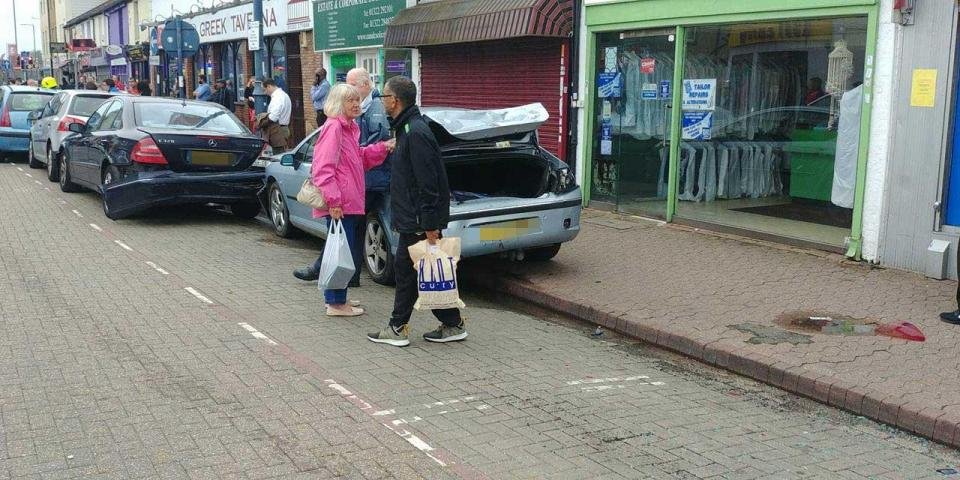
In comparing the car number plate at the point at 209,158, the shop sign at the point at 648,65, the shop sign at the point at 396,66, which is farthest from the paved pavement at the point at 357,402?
the shop sign at the point at 396,66

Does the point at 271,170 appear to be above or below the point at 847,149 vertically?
below

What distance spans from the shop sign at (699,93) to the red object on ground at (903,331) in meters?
4.67

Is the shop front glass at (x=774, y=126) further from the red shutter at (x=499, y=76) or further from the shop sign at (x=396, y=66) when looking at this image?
the shop sign at (x=396, y=66)

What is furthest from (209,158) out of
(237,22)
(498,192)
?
(237,22)

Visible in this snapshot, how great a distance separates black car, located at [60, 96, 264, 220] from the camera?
10914mm

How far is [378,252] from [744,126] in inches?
186

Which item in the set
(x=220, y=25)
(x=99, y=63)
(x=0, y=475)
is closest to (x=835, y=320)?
(x=0, y=475)

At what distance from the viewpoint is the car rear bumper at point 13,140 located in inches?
788

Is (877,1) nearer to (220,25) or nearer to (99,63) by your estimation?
(220,25)

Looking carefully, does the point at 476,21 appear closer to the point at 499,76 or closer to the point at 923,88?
the point at 499,76

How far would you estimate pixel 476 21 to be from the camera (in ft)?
45.3

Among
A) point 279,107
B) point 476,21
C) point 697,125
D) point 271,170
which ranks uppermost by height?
point 476,21

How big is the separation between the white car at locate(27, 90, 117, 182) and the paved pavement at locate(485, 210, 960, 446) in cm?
998

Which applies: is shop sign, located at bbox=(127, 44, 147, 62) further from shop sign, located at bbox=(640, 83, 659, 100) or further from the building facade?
shop sign, located at bbox=(640, 83, 659, 100)
